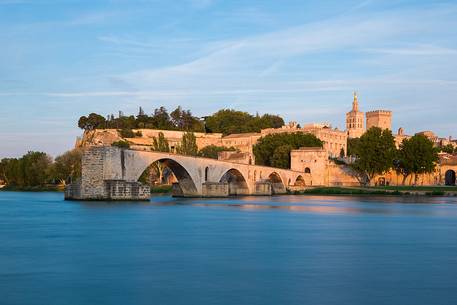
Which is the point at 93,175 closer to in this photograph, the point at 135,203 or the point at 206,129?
the point at 135,203

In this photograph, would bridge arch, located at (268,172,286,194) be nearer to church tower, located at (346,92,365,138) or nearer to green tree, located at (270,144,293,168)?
green tree, located at (270,144,293,168)

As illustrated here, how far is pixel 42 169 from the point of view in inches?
2788

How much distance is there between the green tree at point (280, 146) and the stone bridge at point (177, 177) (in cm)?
426

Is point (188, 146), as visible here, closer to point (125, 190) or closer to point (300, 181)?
point (300, 181)

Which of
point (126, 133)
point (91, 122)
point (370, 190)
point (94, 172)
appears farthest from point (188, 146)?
point (94, 172)

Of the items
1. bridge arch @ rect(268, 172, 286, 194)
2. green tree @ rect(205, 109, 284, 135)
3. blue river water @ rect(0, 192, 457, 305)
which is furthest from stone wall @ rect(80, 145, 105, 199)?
green tree @ rect(205, 109, 284, 135)

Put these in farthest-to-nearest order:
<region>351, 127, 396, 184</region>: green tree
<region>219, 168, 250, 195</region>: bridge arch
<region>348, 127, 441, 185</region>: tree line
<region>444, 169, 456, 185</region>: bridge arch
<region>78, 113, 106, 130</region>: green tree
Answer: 1. <region>78, 113, 106, 130</region>: green tree
2. <region>444, 169, 456, 185</region>: bridge arch
3. <region>348, 127, 441, 185</region>: tree line
4. <region>351, 127, 396, 184</region>: green tree
5. <region>219, 168, 250, 195</region>: bridge arch

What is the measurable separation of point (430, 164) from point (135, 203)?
38894 millimetres

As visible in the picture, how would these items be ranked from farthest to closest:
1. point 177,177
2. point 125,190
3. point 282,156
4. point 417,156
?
point 282,156, point 417,156, point 177,177, point 125,190

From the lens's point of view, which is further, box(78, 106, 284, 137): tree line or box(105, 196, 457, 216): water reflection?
box(78, 106, 284, 137): tree line

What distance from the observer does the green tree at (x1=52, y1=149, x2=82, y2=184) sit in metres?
64.3

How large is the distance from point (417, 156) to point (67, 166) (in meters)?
35.2

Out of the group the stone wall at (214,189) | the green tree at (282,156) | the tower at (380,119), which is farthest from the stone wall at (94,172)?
the tower at (380,119)

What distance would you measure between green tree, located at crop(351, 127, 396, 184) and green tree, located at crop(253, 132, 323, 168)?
870 centimetres
